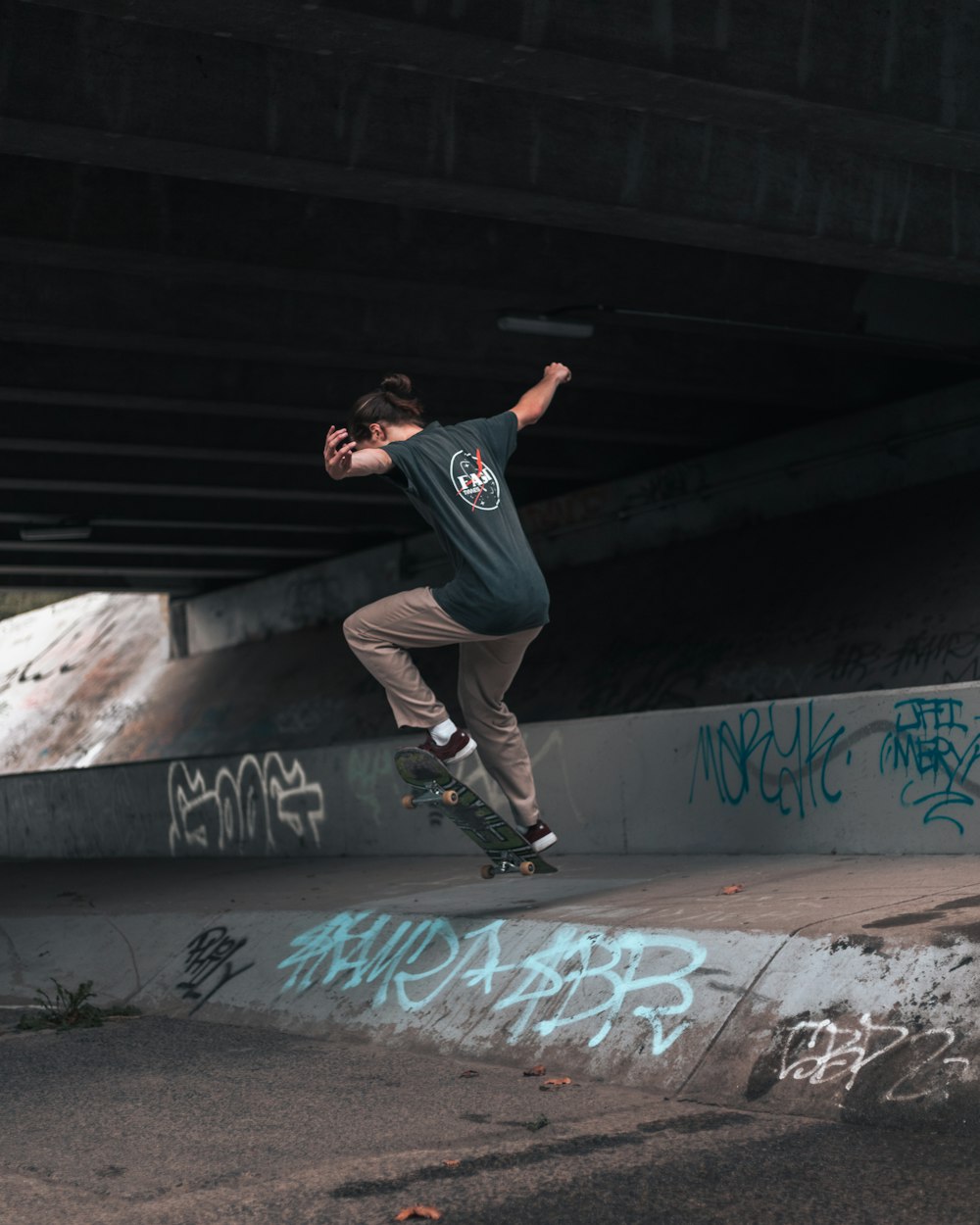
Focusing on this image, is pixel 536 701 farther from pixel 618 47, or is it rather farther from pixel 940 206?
pixel 618 47

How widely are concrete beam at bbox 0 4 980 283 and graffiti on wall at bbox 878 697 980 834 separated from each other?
15.9 feet

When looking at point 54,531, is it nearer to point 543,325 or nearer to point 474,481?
point 543,325

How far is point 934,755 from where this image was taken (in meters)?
7.89

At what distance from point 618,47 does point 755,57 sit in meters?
1.22

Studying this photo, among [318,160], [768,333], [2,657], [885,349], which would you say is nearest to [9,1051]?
[318,160]

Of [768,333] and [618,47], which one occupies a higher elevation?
[618,47]

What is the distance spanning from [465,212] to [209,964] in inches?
266

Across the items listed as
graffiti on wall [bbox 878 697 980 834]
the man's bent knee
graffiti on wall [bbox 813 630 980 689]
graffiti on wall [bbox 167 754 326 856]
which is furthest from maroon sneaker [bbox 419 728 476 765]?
graffiti on wall [bbox 813 630 980 689]

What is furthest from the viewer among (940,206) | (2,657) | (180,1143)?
(2,657)

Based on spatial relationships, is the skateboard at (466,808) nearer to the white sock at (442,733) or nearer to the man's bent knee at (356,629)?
the white sock at (442,733)

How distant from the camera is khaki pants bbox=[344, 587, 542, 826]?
21.2 ft

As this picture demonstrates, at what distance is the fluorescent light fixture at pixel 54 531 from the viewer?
26859 mm

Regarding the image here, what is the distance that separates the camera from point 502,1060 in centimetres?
540

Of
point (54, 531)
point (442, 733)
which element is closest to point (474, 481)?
point (442, 733)
